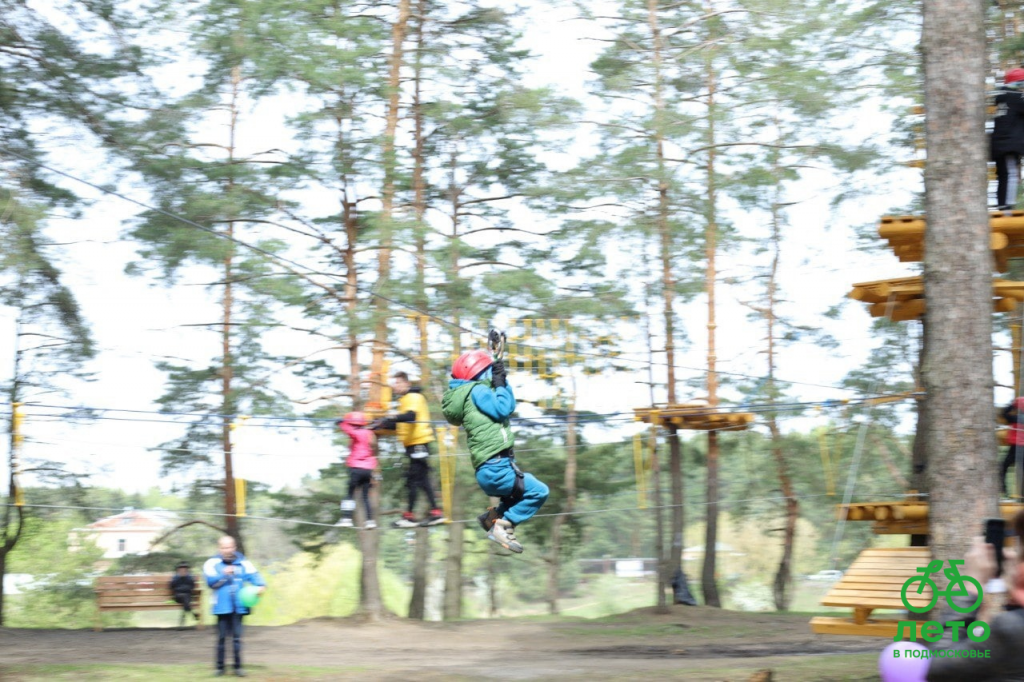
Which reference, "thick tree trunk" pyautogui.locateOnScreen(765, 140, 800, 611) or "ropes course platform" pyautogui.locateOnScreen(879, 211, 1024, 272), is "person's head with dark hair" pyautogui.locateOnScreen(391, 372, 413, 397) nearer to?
"ropes course platform" pyautogui.locateOnScreen(879, 211, 1024, 272)

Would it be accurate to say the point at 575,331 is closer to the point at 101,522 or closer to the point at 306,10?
the point at 306,10

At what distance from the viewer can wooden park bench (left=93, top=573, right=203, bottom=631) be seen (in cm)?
1661

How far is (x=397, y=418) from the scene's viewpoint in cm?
1196

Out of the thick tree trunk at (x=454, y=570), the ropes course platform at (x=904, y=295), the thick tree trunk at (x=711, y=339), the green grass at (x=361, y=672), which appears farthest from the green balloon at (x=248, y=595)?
the thick tree trunk at (x=454, y=570)

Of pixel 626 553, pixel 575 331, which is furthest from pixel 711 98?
pixel 626 553

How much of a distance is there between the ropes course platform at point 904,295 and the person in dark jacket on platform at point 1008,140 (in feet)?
2.63

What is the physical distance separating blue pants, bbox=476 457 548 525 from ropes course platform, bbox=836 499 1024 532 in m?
3.90

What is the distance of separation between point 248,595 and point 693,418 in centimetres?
1007

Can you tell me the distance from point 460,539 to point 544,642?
7.81m

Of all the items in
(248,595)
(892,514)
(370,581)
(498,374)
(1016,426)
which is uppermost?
(498,374)

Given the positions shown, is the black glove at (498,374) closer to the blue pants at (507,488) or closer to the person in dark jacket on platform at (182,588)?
the blue pants at (507,488)

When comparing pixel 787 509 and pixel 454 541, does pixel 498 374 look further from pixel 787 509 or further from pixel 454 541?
pixel 787 509

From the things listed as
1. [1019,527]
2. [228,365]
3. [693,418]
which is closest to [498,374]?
[1019,527]

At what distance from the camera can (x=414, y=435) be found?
1233cm
